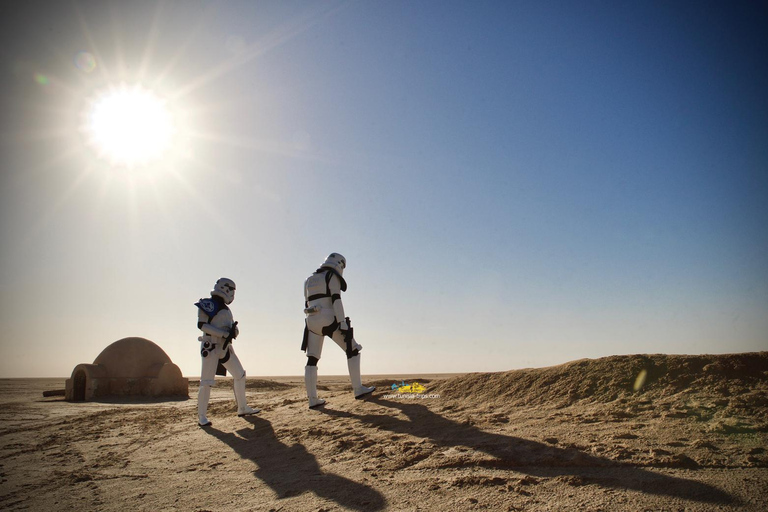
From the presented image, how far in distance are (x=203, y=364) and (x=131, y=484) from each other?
3819mm

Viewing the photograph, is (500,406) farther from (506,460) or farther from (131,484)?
(131,484)

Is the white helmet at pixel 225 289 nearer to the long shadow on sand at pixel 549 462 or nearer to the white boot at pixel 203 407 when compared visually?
the white boot at pixel 203 407

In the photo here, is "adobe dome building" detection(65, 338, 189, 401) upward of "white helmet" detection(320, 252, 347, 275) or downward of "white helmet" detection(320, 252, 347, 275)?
downward

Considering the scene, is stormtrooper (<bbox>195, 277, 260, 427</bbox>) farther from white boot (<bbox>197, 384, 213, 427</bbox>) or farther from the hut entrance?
the hut entrance

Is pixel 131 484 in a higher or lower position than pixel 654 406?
lower

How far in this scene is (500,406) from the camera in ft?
19.2

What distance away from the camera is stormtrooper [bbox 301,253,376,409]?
26.9 ft

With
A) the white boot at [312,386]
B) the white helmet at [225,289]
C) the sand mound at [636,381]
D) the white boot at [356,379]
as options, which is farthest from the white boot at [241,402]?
the sand mound at [636,381]

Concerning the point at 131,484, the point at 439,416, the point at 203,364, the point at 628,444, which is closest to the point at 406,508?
the point at 628,444

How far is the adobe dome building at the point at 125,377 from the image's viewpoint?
56.0 feet

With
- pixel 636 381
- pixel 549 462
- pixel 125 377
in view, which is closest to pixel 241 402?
pixel 549 462

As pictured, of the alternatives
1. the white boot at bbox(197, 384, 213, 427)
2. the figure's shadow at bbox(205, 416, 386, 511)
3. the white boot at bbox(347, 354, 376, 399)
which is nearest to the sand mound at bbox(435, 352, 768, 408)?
the white boot at bbox(347, 354, 376, 399)

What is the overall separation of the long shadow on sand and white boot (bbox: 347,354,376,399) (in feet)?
7.55

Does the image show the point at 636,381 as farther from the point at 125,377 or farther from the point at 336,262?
the point at 125,377
